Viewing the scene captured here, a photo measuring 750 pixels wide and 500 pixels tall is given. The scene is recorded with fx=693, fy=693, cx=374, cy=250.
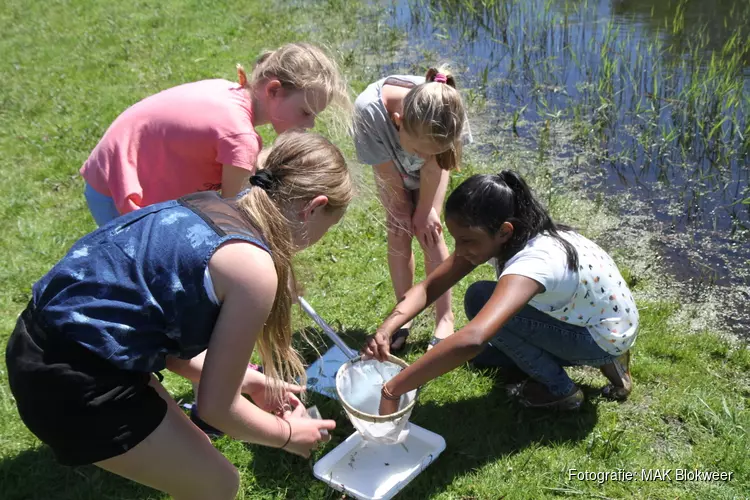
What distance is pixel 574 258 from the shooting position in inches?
90.8

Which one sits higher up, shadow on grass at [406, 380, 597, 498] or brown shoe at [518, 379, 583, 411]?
brown shoe at [518, 379, 583, 411]

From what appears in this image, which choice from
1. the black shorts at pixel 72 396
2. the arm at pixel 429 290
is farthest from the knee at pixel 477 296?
the black shorts at pixel 72 396

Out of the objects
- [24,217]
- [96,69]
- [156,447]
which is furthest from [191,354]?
[96,69]

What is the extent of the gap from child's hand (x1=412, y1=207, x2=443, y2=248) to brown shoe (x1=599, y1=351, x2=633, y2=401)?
0.84 metres

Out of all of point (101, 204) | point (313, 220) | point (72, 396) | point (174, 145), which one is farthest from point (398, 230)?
point (72, 396)

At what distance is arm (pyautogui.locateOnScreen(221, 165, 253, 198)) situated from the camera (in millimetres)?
2379

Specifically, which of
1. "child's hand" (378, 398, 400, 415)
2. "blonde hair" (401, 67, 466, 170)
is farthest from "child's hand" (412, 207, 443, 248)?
"child's hand" (378, 398, 400, 415)

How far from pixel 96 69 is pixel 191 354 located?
5.51 metres

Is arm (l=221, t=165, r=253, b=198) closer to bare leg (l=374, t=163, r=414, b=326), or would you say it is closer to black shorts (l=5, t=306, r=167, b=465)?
bare leg (l=374, t=163, r=414, b=326)

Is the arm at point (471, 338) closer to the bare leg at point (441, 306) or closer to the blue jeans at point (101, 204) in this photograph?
the bare leg at point (441, 306)

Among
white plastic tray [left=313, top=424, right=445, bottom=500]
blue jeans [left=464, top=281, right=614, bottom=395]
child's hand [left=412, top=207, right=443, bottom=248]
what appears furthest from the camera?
child's hand [left=412, top=207, right=443, bottom=248]

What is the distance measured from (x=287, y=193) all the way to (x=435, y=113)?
0.95m

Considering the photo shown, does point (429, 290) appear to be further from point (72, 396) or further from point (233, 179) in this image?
point (72, 396)

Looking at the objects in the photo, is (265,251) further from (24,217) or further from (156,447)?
(24,217)
